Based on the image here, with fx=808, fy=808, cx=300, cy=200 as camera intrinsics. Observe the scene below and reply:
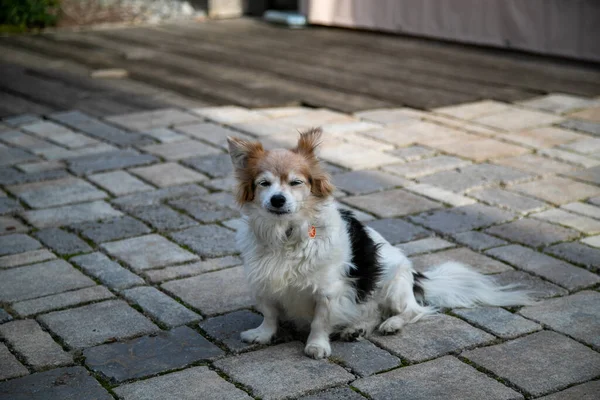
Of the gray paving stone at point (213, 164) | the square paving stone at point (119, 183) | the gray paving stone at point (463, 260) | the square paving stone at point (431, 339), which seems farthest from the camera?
the gray paving stone at point (213, 164)

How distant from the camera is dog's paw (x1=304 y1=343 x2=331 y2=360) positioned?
3.07 meters

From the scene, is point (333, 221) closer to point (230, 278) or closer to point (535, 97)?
point (230, 278)

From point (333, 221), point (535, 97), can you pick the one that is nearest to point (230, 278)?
point (333, 221)

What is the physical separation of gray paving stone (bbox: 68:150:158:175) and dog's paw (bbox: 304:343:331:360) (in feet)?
9.32

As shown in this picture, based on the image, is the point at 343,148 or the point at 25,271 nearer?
the point at 25,271

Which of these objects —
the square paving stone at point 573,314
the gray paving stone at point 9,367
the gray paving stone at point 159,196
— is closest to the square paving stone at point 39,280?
the gray paving stone at point 9,367

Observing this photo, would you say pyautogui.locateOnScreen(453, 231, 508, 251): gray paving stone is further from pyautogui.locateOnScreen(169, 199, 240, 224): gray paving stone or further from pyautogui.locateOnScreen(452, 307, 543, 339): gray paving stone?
pyautogui.locateOnScreen(169, 199, 240, 224): gray paving stone

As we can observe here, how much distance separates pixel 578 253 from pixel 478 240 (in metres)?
0.51

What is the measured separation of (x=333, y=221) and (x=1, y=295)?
160 cm

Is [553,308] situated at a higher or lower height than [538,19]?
lower

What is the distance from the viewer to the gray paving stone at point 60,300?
3.50 meters

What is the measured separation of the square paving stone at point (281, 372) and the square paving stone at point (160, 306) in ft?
1.36

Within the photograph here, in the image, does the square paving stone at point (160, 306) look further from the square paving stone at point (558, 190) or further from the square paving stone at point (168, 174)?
the square paving stone at point (558, 190)

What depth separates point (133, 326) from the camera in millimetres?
3354
